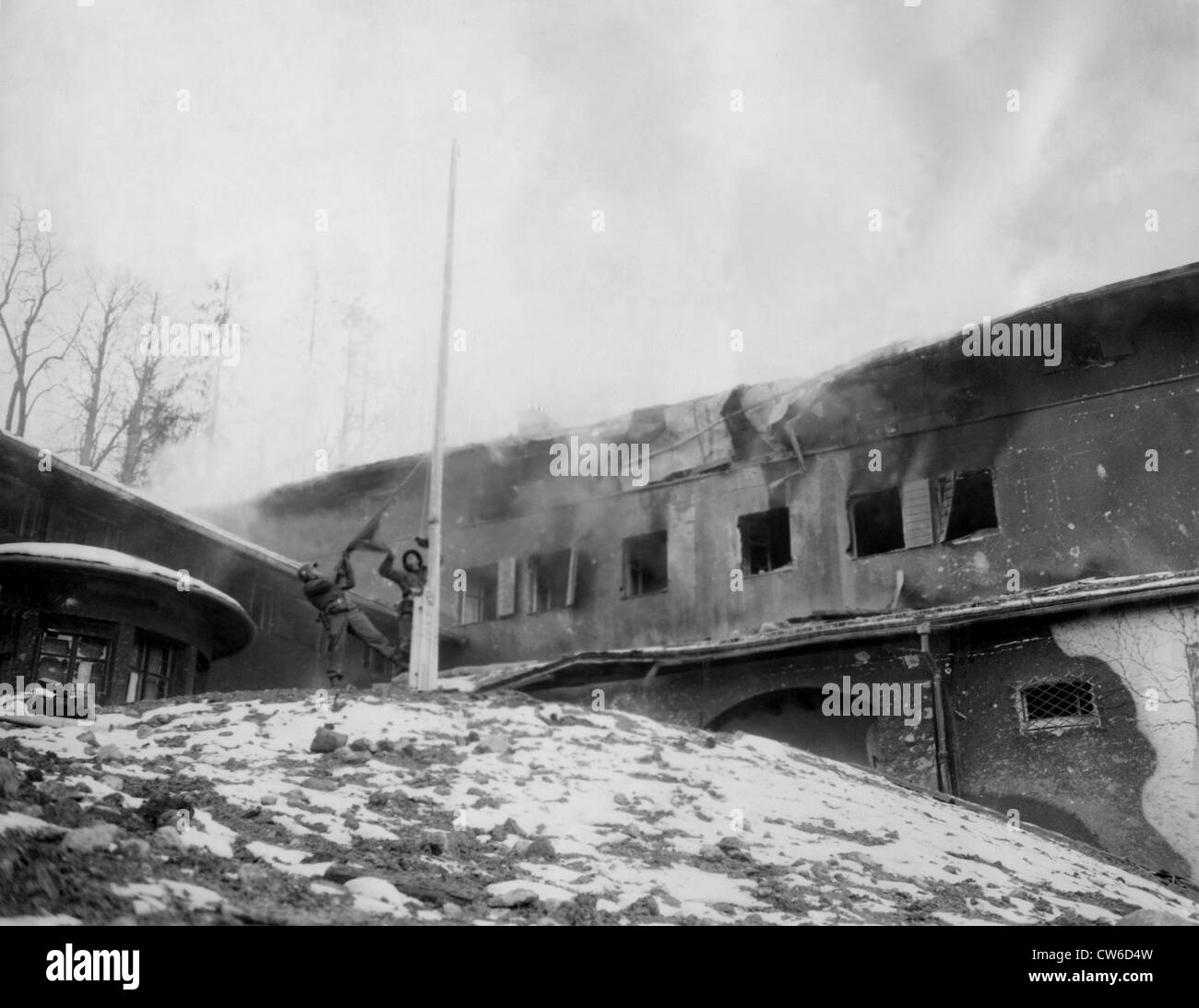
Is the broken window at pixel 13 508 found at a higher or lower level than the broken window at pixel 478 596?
lower

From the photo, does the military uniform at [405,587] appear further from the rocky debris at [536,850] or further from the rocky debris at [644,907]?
the rocky debris at [644,907]

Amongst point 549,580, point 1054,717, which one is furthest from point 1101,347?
point 549,580

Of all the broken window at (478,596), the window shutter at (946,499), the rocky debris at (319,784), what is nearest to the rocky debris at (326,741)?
the rocky debris at (319,784)

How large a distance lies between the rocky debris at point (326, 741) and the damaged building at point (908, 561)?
804 centimetres

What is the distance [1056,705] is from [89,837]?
1201cm

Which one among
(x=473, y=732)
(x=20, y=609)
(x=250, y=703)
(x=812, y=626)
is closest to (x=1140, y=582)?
(x=812, y=626)

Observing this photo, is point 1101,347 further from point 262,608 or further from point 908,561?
point 262,608

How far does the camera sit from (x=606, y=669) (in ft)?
58.6

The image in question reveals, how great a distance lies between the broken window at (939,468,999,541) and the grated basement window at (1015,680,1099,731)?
3.63 m

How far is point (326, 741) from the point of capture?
9.49 metres

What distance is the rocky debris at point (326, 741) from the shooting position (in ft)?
31.1

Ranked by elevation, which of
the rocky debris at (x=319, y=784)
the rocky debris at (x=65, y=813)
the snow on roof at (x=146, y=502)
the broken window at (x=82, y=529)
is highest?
the snow on roof at (x=146, y=502)

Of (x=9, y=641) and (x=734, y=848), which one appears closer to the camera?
(x=734, y=848)
